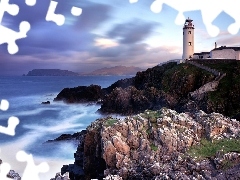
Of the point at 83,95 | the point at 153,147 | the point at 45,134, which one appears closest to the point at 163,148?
the point at 153,147

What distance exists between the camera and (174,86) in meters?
42.7

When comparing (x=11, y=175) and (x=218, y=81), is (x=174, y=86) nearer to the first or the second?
(x=218, y=81)

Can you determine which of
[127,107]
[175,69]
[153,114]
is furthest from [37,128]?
[153,114]

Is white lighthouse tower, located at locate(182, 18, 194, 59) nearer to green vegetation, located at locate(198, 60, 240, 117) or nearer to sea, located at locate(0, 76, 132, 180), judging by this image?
green vegetation, located at locate(198, 60, 240, 117)

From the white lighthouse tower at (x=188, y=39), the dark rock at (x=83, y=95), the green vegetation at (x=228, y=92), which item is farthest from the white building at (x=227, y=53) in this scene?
the dark rock at (x=83, y=95)

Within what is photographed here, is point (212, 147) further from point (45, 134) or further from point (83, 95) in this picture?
point (83, 95)

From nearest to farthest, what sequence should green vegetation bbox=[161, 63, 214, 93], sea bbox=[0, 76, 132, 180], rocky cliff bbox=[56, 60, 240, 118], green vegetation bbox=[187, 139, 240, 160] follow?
green vegetation bbox=[187, 139, 240, 160], sea bbox=[0, 76, 132, 180], rocky cliff bbox=[56, 60, 240, 118], green vegetation bbox=[161, 63, 214, 93]

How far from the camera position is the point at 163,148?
14.7 metres

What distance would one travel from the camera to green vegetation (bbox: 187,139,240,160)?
14156 mm

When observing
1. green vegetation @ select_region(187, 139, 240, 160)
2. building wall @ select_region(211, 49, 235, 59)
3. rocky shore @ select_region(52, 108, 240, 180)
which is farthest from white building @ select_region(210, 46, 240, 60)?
green vegetation @ select_region(187, 139, 240, 160)

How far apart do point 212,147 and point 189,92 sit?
25968 millimetres

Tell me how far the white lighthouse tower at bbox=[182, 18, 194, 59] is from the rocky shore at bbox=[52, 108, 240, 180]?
121 ft

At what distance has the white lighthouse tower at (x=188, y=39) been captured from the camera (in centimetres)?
5181

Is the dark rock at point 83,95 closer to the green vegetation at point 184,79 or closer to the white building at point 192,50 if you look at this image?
the green vegetation at point 184,79
